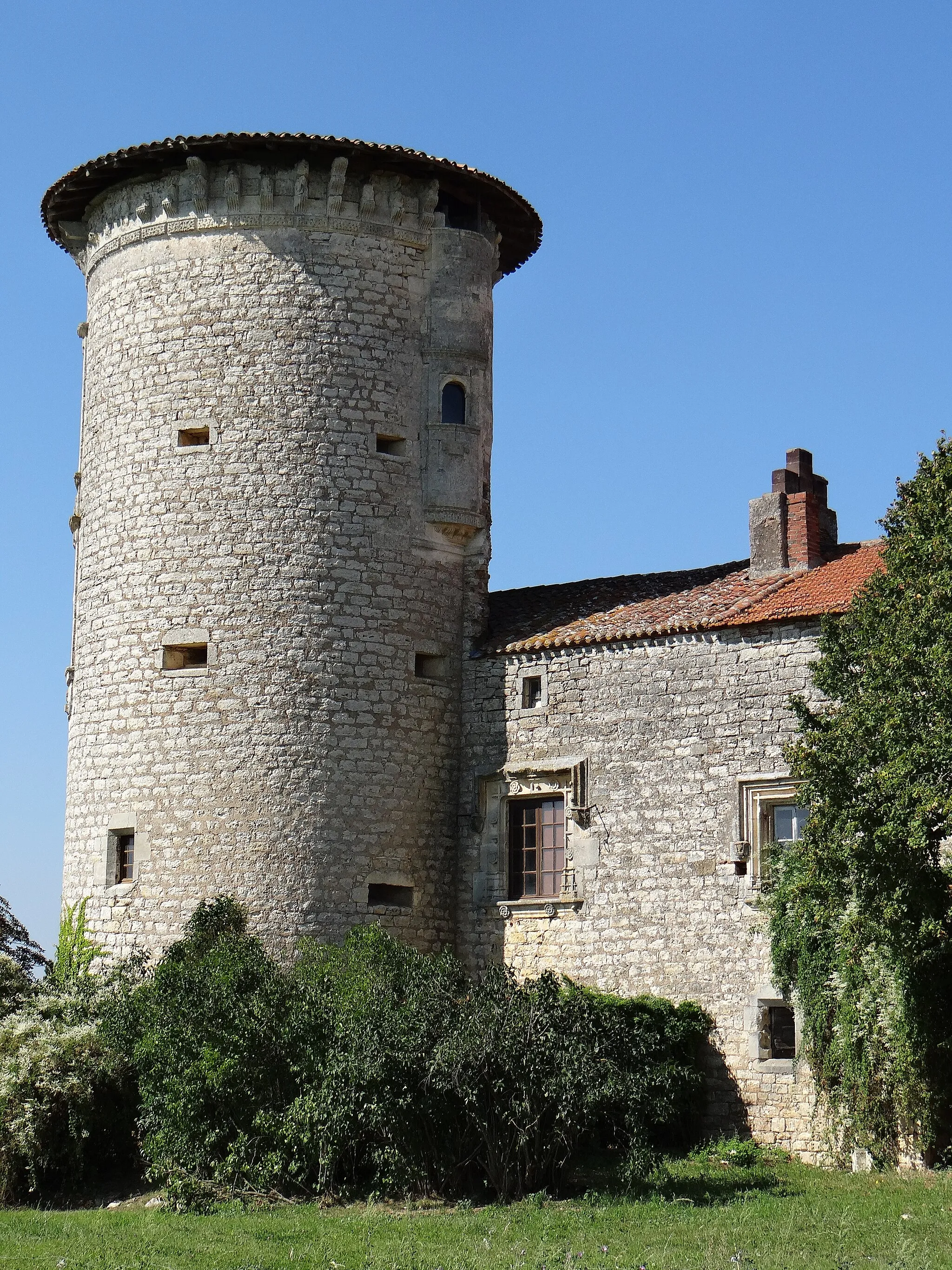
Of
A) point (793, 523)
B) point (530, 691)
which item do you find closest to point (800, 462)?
point (793, 523)

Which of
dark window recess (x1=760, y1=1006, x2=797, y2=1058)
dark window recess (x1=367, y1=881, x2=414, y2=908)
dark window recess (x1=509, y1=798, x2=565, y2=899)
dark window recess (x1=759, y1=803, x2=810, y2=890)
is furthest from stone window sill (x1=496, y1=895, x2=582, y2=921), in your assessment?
dark window recess (x1=760, y1=1006, x2=797, y2=1058)


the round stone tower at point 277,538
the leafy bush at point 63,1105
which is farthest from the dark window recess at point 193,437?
the leafy bush at point 63,1105

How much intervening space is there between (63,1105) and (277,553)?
7164 mm

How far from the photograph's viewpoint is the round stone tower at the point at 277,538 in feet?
65.4

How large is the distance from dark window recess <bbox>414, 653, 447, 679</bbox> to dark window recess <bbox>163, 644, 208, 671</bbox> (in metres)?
2.75

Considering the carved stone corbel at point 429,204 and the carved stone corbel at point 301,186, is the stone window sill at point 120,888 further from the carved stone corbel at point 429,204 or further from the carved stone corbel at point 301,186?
the carved stone corbel at point 429,204

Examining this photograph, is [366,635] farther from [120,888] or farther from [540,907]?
[120,888]

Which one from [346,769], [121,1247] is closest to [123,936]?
[346,769]

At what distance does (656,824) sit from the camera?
18.9m

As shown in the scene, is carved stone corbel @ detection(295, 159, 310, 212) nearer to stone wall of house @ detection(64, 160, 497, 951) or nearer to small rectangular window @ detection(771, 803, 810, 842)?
stone wall of house @ detection(64, 160, 497, 951)

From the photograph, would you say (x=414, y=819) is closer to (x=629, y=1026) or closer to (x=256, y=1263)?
(x=629, y=1026)

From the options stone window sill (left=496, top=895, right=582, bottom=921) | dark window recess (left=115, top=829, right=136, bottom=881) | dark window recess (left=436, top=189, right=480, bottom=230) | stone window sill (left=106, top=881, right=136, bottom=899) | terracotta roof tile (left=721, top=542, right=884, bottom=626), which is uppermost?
dark window recess (left=436, top=189, right=480, bottom=230)

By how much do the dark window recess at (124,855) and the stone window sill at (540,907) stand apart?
464cm

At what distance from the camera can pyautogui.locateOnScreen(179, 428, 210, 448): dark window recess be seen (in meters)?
21.0
